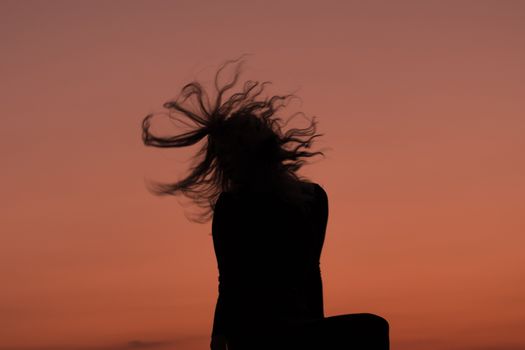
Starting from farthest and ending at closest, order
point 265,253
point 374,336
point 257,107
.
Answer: point 257,107
point 265,253
point 374,336

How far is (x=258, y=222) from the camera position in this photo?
6090 mm

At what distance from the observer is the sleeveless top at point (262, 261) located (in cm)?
594

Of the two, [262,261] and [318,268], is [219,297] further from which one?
[318,268]

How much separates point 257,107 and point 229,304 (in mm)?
1299

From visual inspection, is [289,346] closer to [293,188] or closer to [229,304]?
[229,304]

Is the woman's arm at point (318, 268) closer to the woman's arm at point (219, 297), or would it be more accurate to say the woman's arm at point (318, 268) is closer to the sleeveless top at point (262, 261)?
the sleeveless top at point (262, 261)

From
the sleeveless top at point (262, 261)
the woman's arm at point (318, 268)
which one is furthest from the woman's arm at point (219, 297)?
the woman's arm at point (318, 268)

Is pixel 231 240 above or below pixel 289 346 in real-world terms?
above

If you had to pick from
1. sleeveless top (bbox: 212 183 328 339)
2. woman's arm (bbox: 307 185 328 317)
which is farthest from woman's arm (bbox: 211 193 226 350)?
woman's arm (bbox: 307 185 328 317)

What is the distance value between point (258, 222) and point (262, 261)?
245 millimetres

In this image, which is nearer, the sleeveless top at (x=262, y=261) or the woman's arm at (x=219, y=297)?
the sleeveless top at (x=262, y=261)

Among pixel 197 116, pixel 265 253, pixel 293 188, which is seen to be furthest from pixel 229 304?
pixel 197 116

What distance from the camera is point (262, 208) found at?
6105mm

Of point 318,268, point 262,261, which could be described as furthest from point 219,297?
point 318,268
